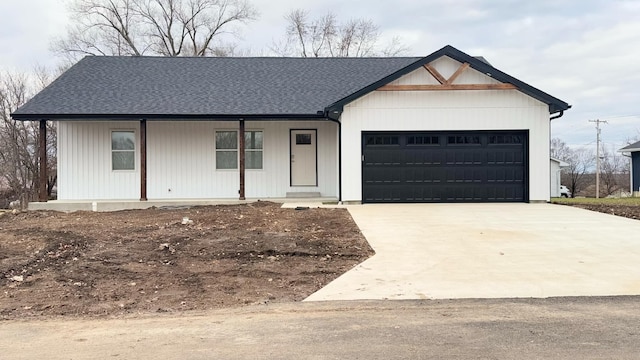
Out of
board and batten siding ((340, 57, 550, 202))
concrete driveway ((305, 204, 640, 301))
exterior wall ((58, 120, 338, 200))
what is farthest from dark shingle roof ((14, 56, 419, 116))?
concrete driveway ((305, 204, 640, 301))

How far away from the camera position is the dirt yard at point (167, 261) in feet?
22.7

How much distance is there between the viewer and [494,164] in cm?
1702

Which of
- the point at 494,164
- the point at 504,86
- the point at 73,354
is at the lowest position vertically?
the point at 73,354

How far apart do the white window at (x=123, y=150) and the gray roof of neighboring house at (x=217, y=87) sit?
3.97 feet

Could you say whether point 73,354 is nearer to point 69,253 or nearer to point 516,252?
point 69,253

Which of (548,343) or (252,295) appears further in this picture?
(252,295)

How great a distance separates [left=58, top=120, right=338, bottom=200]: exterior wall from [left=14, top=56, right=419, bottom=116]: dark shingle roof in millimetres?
879

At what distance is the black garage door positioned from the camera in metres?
16.9

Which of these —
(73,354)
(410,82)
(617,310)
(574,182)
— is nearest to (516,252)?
(617,310)

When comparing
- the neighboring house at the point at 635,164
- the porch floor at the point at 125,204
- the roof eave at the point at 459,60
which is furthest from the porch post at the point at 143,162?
the neighboring house at the point at 635,164

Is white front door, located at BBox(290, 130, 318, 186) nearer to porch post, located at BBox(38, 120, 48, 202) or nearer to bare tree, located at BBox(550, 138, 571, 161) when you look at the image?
porch post, located at BBox(38, 120, 48, 202)

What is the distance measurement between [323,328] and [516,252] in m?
5.18

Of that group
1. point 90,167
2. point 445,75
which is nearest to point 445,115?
point 445,75

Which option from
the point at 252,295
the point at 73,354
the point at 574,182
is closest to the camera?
the point at 73,354
